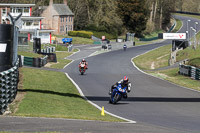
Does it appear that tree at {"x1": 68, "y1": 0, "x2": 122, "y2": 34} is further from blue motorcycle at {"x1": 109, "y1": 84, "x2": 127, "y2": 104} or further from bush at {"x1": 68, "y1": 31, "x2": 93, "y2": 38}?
blue motorcycle at {"x1": 109, "y1": 84, "x2": 127, "y2": 104}

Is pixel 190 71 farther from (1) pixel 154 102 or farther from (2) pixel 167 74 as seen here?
(1) pixel 154 102

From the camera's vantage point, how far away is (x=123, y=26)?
4473 inches

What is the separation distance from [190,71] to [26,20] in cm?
5334

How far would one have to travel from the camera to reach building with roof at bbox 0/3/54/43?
81750mm

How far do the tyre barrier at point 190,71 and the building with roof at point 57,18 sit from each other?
219 feet

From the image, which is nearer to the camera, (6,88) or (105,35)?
(6,88)

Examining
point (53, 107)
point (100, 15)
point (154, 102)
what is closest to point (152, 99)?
point (154, 102)

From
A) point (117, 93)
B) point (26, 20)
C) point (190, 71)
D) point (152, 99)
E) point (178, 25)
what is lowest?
point (152, 99)

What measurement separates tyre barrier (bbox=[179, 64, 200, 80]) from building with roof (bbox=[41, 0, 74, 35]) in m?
66.6

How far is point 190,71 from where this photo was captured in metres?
38.3

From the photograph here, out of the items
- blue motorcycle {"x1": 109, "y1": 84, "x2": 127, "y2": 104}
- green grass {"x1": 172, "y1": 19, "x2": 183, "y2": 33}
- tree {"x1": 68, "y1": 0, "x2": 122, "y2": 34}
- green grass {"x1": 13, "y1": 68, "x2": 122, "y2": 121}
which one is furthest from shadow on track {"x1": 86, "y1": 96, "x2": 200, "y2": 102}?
green grass {"x1": 172, "y1": 19, "x2": 183, "y2": 33}

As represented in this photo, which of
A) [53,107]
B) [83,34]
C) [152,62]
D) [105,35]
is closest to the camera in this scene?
[53,107]

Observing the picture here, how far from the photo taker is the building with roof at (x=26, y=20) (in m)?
81.8

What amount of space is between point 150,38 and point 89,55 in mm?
44430
